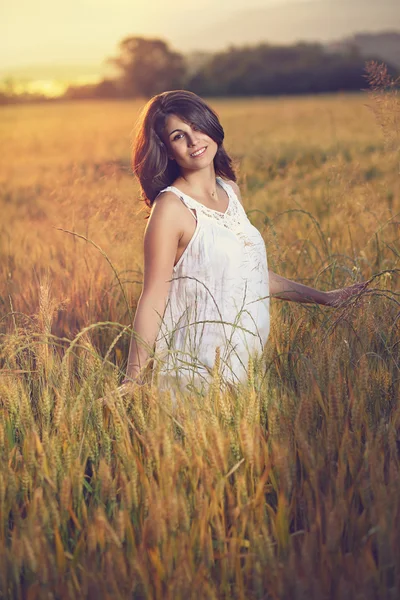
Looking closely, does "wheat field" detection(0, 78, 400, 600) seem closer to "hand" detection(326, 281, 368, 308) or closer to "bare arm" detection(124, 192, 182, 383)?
"hand" detection(326, 281, 368, 308)

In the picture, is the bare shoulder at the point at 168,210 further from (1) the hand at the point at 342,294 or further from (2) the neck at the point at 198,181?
(1) the hand at the point at 342,294

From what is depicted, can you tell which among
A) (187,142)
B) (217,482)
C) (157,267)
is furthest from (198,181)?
(217,482)

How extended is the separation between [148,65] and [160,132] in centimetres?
4350

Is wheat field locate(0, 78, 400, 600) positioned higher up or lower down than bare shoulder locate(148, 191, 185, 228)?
lower down

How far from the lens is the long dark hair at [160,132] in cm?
221

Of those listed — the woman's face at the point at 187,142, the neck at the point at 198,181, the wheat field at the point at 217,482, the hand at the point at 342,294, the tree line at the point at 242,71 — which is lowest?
the wheat field at the point at 217,482

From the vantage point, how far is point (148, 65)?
143 ft

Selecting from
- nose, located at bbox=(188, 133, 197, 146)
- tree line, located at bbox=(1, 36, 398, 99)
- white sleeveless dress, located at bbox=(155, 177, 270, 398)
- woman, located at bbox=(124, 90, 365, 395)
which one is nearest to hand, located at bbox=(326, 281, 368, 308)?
woman, located at bbox=(124, 90, 365, 395)

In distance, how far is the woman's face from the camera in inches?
87.2

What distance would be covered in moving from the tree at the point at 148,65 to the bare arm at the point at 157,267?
39.6m

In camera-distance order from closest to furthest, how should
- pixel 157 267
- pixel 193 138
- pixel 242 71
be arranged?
1. pixel 157 267
2. pixel 193 138
3. pixel 242 71

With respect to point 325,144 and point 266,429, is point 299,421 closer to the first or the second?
point 266,429

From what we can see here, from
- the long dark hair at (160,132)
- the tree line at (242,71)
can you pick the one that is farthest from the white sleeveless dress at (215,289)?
the tree line at (242,71)

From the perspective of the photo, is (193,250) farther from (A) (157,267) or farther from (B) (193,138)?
(B) (193,138)
